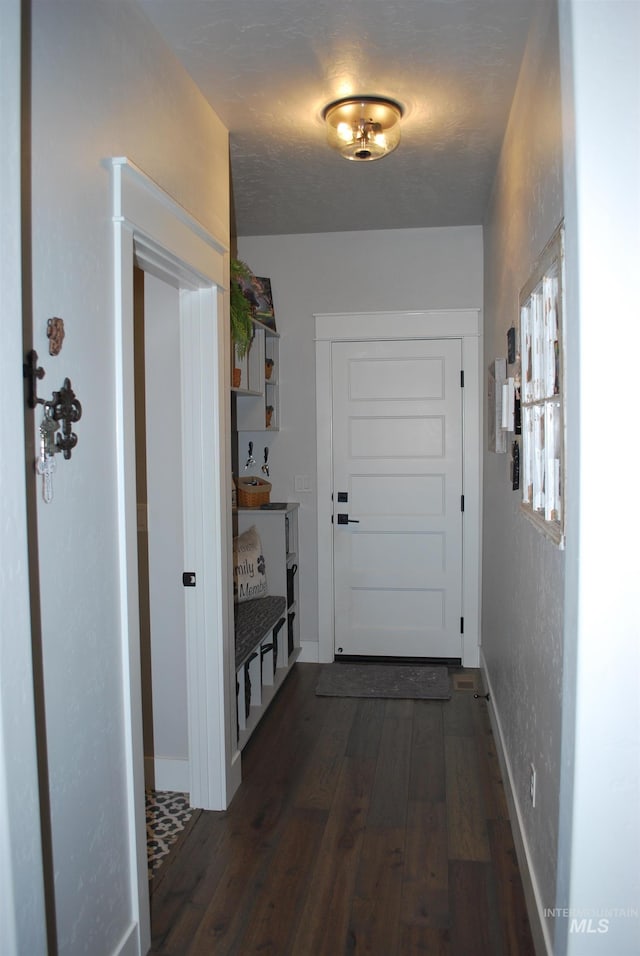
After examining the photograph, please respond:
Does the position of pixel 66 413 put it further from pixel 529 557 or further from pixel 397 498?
pixel 397 498

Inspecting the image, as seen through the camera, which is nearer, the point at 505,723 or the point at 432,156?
the point at 505,723

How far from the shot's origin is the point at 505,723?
9.96ft

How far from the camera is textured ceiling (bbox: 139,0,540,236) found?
2098mm

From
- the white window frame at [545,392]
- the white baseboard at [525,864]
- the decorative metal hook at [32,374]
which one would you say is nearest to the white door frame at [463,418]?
the white baseboard at [525,864]

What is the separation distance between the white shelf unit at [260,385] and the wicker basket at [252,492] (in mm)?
337

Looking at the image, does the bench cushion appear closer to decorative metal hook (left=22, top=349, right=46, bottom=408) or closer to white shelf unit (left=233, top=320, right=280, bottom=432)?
white shelf unit (left=233, top=320, right=280, bottom=432)

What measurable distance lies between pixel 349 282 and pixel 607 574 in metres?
3.80

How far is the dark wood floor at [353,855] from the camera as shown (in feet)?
6.89

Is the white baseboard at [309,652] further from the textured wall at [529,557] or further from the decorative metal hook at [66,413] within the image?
the decorative metal hook at [66,413]

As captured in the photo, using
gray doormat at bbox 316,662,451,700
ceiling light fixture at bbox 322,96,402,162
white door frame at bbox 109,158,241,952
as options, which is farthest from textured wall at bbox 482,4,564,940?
white door frame at bbox 109,158,241,952

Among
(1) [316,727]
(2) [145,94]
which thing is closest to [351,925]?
(1) [316,727]

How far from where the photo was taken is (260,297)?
429 centimetres

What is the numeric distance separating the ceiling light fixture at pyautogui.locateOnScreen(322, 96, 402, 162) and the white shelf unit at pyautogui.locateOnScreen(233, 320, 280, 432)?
1.36 m

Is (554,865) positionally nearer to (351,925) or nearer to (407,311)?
(351,925)
